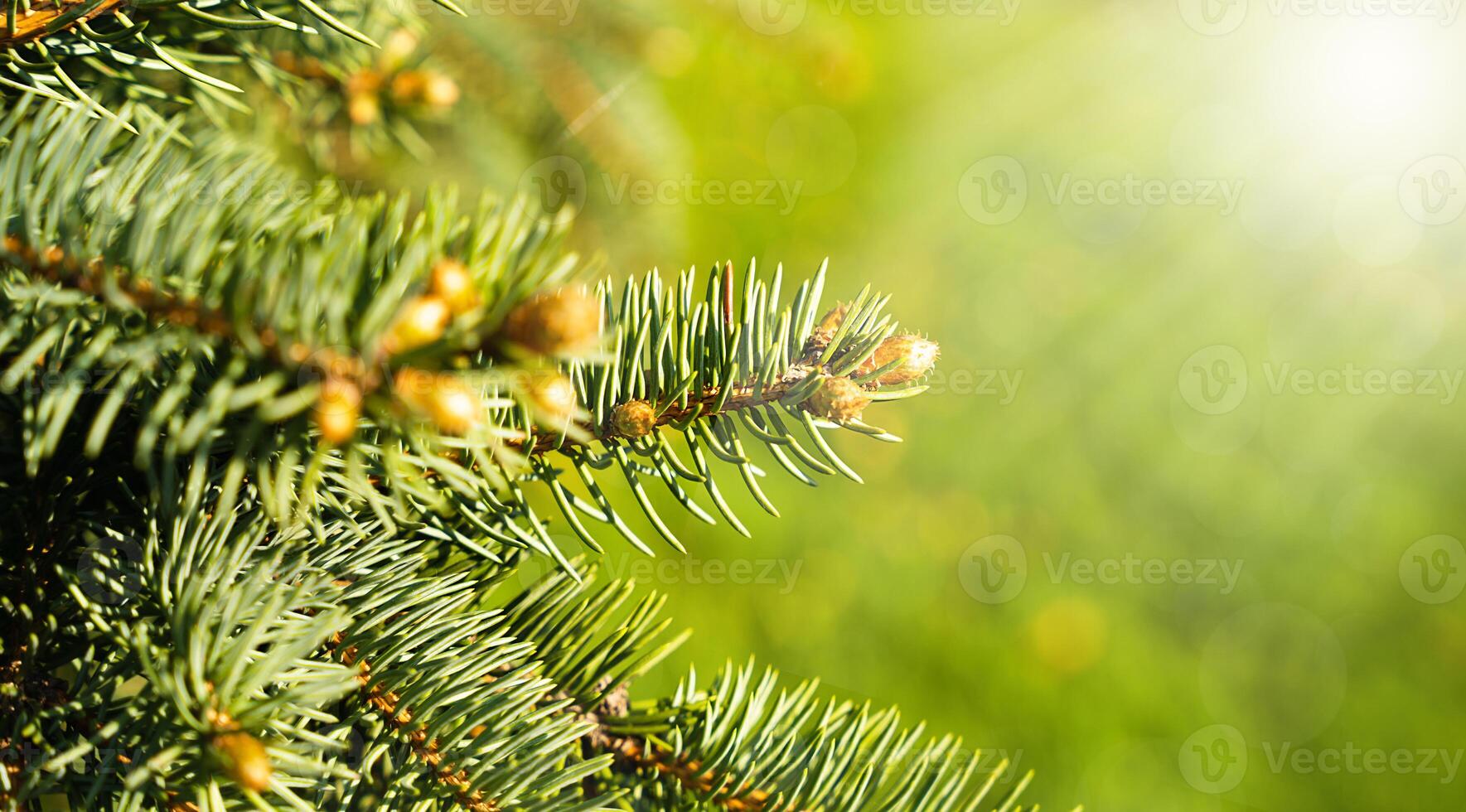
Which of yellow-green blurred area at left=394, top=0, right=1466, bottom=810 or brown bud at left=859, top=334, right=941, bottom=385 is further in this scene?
yellow-green blurred area at left=394, top=0, right=1466, bottom=810

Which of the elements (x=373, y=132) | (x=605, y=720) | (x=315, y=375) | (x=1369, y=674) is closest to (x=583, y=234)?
(x=373, y=132)

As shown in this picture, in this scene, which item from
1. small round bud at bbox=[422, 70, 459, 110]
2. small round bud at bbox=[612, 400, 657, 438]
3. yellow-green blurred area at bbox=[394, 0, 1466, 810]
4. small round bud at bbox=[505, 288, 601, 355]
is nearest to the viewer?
small round bud at bbox=[505, 288, 601, 355]

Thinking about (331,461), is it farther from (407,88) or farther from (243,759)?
(407,88)

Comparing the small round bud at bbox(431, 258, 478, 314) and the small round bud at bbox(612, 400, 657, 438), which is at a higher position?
the small round bud at bbox(612, 400, 657, 438)

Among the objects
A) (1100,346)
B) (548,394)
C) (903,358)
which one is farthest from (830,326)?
(1100,346)

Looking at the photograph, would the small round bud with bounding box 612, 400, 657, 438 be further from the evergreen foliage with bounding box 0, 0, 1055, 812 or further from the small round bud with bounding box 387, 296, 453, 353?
the small round bud with bounding box 387, 296, 453, 353

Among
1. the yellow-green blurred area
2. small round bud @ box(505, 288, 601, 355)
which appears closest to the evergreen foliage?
small round bud @ box(505, 288, 601, 355)

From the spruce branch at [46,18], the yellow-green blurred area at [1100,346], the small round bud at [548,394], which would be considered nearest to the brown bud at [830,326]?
the small round bud at [548,394]

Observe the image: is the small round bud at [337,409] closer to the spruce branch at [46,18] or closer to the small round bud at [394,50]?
the spruce branch at [46,18]
